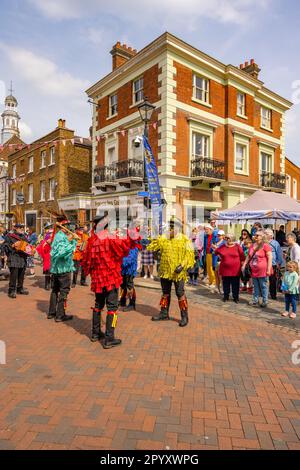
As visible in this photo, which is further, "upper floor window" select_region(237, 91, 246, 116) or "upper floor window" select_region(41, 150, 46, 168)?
"upper floor window" select_region(41, 150, 46, 168)

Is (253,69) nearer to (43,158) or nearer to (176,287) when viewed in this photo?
(43,158)

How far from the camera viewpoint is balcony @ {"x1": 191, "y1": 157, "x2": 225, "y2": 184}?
16.5 m

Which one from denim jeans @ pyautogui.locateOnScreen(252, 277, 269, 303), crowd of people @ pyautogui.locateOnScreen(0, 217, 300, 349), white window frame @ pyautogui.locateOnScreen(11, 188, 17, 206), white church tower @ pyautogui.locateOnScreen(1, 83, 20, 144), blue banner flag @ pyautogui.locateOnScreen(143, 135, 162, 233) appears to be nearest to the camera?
crowd of people @ pyautogui.locateOnScreen(0, 217, 300, 349)

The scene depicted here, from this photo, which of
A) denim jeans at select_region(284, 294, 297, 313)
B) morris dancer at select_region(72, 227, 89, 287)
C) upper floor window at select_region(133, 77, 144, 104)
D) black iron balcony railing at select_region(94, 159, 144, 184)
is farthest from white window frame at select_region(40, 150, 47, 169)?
denim jeans at select_region(284, 294, 297, 313)

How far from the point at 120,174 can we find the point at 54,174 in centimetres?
802

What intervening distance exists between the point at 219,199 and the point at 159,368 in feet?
51.2

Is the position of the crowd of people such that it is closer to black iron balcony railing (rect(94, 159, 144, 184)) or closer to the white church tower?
black iron balcony railing (rect(94, 159, 144, 184))

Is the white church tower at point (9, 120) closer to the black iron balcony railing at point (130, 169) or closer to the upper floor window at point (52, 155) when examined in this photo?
the upper floor window at point (52, 155)

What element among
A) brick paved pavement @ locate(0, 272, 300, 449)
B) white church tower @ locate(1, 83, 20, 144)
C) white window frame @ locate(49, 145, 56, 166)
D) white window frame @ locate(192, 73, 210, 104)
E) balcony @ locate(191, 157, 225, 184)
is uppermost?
white church tower @ locate(1, 83, 20, 144)

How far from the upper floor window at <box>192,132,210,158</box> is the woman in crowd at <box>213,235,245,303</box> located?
34.5 feet

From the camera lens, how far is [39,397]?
3.18m

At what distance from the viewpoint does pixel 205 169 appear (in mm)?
16828

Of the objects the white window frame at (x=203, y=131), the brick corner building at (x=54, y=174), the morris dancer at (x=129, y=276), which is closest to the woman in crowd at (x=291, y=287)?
the morris dancer at (x=129, y=276)

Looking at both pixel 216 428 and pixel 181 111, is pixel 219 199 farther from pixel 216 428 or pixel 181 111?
pixel 216 428
